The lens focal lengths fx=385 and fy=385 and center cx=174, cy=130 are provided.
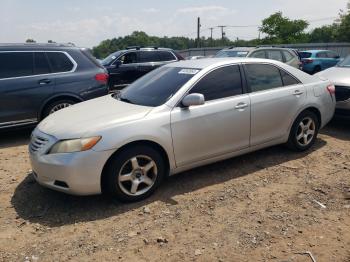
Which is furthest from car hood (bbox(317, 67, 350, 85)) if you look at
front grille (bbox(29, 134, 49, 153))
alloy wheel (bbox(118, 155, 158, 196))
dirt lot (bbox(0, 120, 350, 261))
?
front grille (bbox(29, 134, 49, 153))

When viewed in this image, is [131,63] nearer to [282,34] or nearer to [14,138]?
[14,138]

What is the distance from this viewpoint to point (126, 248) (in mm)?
3506

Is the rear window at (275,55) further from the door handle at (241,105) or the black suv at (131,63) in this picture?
the door handle at (241,105)

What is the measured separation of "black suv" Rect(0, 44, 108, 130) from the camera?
689 cm

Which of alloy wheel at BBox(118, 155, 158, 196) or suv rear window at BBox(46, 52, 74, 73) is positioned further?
suv rear window at BBox(46, 52, 74, 73)

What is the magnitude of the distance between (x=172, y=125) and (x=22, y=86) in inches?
149

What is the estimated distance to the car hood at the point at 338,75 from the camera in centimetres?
727

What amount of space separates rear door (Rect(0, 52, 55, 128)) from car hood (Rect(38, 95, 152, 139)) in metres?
2.31

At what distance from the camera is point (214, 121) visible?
15.5 feet

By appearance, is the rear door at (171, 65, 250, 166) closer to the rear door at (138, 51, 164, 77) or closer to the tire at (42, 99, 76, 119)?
the tire at (42, 99, 76, 119)

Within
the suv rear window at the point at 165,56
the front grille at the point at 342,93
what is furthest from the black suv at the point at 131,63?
the front grille at the point at 342,93

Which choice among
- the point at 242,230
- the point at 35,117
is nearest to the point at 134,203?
the point at 242,230

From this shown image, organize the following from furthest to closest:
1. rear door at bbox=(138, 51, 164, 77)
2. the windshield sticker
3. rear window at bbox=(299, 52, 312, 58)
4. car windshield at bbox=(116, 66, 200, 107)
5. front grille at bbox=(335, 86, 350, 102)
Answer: rear window at bbox=(299, 52, 312, 58) < rear door at bbox=(138, 51, 164, 77) < front grille at bbox=(335, 86, 350, 102) < the windshield sticker < car windshield at bbox=(116, 66, 200, 107)

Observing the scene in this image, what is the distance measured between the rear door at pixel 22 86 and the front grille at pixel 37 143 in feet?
8.78
